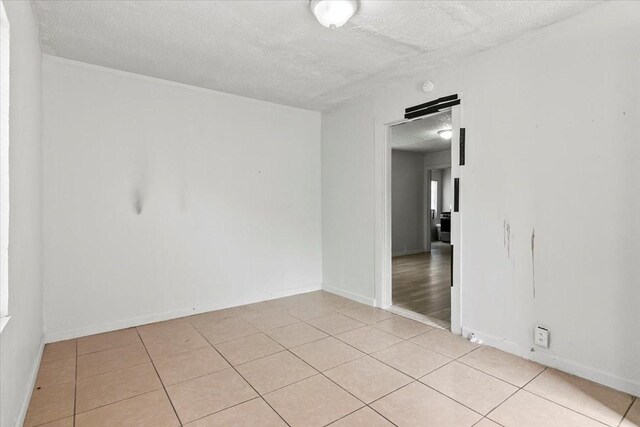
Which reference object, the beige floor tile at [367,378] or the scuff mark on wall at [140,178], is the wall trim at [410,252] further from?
the scuff mark on wall at [140,178]

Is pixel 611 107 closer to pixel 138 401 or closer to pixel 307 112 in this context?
pixel 307 112

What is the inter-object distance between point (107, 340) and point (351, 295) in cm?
264

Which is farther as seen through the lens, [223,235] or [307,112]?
[307,112]

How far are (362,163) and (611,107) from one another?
234cm

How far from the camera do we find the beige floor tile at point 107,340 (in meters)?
2.76

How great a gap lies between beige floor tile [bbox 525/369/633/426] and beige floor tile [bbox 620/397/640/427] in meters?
0.02

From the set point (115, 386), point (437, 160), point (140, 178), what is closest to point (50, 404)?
point (115, 386)

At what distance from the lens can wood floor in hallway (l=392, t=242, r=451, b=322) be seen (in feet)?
12.3

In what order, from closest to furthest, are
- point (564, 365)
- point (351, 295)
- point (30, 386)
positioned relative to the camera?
point (30, 386), point (564, 365), point (351, 295)

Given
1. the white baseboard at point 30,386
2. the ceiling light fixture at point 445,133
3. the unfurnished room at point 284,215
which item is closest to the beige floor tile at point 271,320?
the unfurnished room at point 284,215

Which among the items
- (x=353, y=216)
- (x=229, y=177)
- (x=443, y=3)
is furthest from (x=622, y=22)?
(x=229, y=177)

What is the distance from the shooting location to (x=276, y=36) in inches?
100

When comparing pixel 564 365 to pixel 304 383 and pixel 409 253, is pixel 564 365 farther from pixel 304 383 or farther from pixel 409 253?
pixel 409 253

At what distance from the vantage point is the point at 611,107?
209cm
